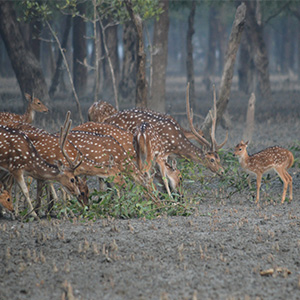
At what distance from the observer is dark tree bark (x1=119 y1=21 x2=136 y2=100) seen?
20453 mm

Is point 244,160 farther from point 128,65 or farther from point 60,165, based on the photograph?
point 128,65

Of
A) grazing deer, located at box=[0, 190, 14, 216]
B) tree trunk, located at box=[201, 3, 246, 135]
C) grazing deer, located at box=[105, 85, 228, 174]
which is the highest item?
tree trunk, located at box=[201, 3, 246, 135]

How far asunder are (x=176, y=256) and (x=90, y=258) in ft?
2.61

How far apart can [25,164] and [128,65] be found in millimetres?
14622

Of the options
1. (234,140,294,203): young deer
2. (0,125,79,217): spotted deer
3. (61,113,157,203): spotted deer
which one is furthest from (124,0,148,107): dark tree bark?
(0,125,79,217): spotted deer

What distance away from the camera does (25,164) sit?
22.2ft

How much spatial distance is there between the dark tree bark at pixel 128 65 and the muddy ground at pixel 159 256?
13581mm

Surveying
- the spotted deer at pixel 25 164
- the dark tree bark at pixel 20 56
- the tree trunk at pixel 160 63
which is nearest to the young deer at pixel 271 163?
the spotted deer at pixel 25 164

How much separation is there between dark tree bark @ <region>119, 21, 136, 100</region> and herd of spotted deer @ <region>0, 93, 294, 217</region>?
38.5 feet

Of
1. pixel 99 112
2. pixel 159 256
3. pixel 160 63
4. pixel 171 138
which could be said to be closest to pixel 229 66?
pixel 99 112

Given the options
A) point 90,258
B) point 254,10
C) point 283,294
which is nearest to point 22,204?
point 90,258

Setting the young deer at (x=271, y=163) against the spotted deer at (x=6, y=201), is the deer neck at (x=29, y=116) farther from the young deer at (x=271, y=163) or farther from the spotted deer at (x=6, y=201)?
the young deer at (x=271, y=163)

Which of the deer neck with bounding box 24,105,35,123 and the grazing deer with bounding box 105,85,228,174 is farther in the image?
the deer neck with bounding box 24,105,35,123

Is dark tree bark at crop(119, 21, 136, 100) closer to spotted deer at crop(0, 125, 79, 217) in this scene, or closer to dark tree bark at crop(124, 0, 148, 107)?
dark tree bark at crop(124, 0, 148, 107)
